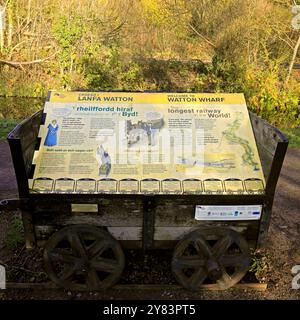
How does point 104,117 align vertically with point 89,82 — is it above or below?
above

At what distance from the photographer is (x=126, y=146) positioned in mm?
3117

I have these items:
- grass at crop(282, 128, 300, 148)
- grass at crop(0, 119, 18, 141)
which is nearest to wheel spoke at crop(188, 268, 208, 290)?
grass at crop(282, 128, 300, 148)

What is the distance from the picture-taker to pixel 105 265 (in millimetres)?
2984

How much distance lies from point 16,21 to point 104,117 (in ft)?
30.7

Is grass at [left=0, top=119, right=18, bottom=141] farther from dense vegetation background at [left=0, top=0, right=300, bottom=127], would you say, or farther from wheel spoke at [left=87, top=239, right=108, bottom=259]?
wheel spoke at [left=87, top=239, right=108, bottom=259]

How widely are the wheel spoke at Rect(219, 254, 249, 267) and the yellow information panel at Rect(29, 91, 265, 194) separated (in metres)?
0.57

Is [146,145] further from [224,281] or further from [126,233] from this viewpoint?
[224,281]

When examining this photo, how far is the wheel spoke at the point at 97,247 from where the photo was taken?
2.92 meters

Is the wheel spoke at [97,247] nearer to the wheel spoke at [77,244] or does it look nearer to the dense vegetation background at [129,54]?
the wheel spoke at [77,244]

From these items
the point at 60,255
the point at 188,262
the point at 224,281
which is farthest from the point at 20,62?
the point at 224,281

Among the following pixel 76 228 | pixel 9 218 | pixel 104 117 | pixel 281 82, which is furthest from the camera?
pixel 281 82

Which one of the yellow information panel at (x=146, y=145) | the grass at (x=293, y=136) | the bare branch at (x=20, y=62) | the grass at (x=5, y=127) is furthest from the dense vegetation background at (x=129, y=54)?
the yellow information panel at (x=146, y=145)
